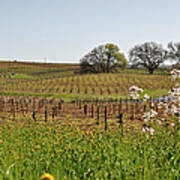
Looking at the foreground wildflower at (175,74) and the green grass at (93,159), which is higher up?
the foreground wildflower at (175,74)

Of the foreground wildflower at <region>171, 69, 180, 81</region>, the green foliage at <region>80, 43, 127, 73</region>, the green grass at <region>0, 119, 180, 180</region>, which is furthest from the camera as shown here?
the green foliage at <region>80, 43, 127, 73</region>

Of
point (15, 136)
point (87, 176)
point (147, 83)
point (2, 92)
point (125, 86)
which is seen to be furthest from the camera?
point (147, 83)

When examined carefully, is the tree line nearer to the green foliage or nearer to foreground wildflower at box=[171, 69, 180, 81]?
the green foliage

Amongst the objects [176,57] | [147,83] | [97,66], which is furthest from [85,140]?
[176,57]

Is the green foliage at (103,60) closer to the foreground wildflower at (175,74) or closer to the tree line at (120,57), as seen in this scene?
the tree line at (120,57)

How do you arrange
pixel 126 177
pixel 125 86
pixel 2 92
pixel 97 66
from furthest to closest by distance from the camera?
pixel 97 66
pixel 125 86
pixel 2 92
pixel 126 177

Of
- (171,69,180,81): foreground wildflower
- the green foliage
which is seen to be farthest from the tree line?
(171,69,180,81): foreground wildflower

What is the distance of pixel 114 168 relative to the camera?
4781mm

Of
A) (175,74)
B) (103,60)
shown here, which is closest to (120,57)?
(103,60)

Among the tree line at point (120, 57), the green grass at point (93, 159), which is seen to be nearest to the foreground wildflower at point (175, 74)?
the green grass at point (93, 159)

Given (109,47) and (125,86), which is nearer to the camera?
(125,86)

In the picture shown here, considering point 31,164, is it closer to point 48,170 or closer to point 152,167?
point 48,170

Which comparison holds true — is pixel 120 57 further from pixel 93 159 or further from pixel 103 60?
pixel 93 159

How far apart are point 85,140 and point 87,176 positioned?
74.1 inches
